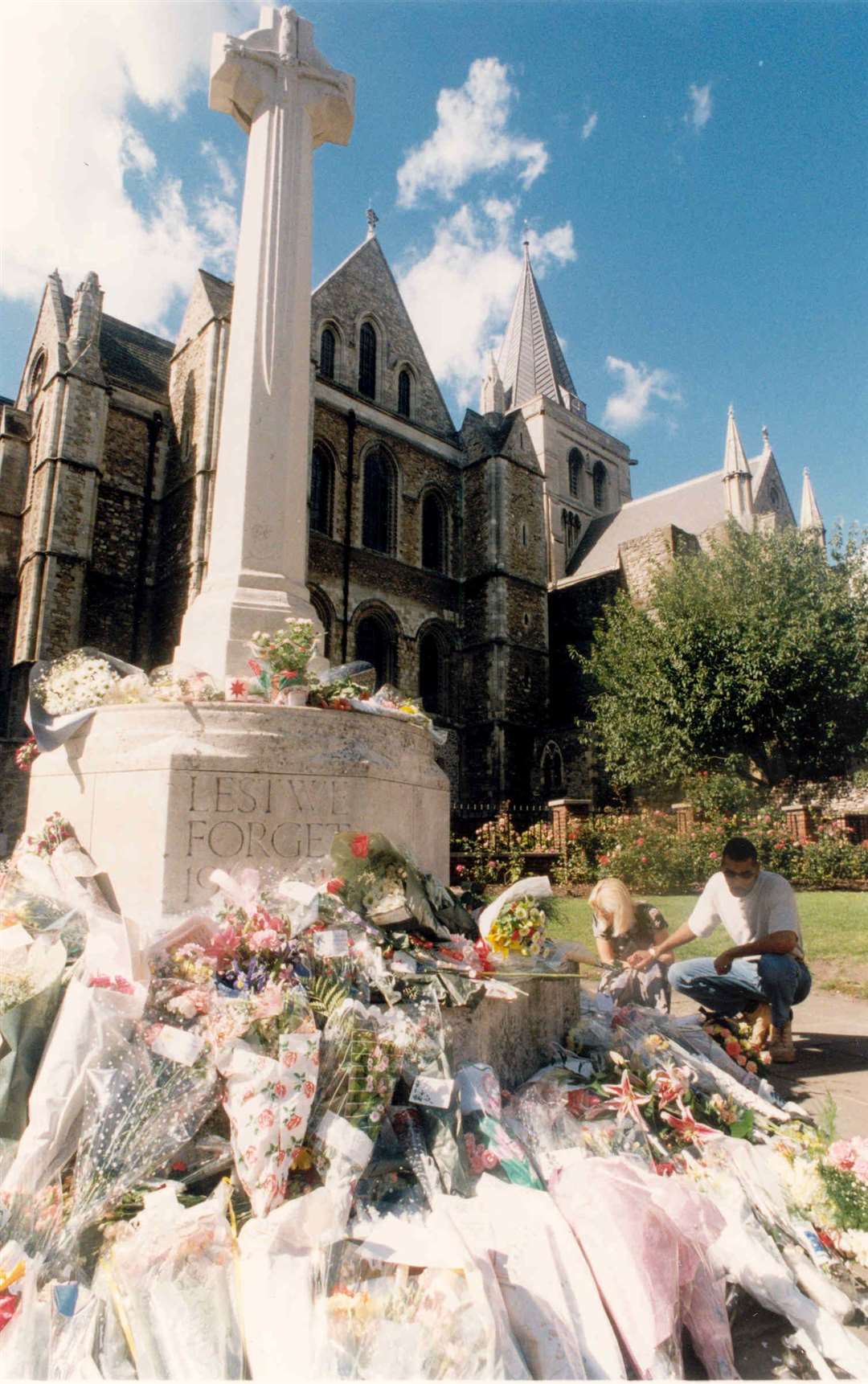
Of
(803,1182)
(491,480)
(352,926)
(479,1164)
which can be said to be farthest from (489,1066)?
(491,480)

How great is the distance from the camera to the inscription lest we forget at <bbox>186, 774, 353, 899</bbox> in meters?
3.96

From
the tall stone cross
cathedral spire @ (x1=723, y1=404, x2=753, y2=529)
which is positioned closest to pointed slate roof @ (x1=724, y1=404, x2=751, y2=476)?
cathedral spire @ (x1=723, y1=404, x2=753, y2=529)

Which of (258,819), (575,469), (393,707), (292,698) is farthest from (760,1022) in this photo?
(575,469)

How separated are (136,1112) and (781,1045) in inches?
150

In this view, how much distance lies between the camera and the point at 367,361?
966 inches

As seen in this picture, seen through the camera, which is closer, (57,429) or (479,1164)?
(479,1164)

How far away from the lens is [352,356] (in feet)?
78.3

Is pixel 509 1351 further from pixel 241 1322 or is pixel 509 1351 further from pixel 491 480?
pixel 491 480

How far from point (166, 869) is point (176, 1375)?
2135 millimetres

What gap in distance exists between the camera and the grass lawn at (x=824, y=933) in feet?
24.9

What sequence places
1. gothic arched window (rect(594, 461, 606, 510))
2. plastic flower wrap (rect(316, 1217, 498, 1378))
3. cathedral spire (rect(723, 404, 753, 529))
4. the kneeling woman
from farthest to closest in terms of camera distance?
gothic arched window (rect(594, 461, 606, 510))
cathedral spire (rect(723, 404, 753, 529))
the kneeling woman
plastic flower wrap (rect(316, 1217, 498, 1378))

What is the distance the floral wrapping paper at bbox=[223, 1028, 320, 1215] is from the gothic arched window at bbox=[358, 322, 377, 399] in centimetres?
2343

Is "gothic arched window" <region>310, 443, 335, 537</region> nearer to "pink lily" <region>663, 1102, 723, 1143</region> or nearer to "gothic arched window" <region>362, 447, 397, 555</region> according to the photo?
"gothic arched window" <region>362, 447, 397, 555</region>

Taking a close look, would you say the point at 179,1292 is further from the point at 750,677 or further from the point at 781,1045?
the point at 750,677
